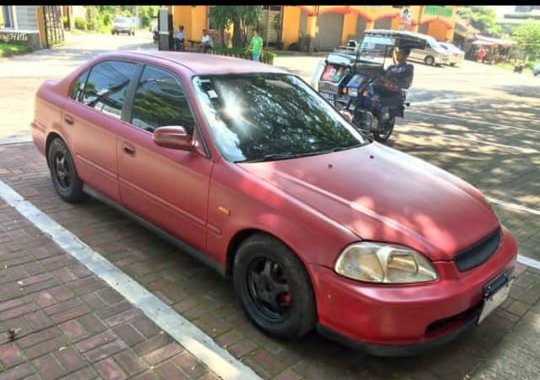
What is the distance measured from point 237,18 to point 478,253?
21.6 metres

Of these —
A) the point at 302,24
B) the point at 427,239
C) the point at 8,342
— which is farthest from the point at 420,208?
the point at 302,24

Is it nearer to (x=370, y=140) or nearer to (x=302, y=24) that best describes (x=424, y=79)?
(x=302, y=24)

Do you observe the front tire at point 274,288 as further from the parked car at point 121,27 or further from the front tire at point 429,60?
the parked car at point 121,27

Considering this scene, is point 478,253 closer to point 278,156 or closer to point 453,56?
point 278,156

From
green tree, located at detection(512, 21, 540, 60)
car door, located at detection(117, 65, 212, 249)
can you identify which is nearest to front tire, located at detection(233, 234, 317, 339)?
car door, located at detection(117, 65, 212, 249)

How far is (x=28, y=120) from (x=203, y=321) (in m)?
6.88

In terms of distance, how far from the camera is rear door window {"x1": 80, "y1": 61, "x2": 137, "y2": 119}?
4.10 meters

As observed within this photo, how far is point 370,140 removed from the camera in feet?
13.1

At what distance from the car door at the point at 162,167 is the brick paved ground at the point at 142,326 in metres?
0.39

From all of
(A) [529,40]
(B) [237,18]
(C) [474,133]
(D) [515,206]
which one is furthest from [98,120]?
(A) [529,40]

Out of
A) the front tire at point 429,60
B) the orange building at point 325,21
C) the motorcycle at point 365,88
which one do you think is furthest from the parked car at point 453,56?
the motorcycle at point 365,88

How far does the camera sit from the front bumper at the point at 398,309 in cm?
249

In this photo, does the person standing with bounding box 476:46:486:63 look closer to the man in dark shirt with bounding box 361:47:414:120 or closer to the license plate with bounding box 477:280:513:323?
the man in dark shirt with bounding box 361:47:414:120

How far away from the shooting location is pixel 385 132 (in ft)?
28.7
